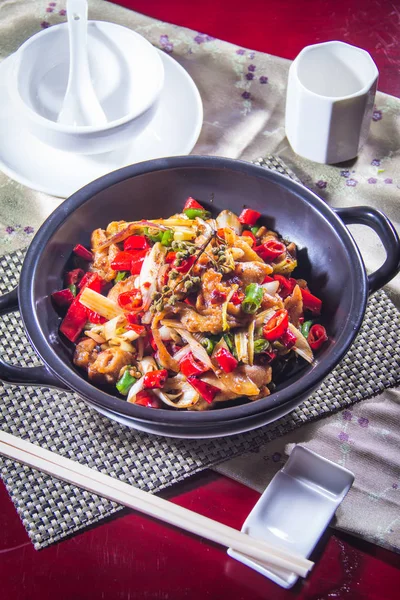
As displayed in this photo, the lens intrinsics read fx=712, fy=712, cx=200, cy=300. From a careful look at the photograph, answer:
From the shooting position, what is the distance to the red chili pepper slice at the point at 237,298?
185cm

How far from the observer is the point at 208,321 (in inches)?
72.0

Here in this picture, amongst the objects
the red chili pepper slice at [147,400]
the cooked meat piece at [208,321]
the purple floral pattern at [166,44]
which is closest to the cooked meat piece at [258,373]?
the cooked meat piece at [208,321]

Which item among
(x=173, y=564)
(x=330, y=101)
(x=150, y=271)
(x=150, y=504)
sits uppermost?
(x=330, y=101)

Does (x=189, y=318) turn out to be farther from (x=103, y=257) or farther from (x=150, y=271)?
(x=103, y=257)

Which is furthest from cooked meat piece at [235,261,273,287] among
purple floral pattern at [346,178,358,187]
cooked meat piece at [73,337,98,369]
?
purple floral pattern at [346,178,358,187]

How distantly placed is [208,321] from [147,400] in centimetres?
25

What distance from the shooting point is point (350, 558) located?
76.5 inches

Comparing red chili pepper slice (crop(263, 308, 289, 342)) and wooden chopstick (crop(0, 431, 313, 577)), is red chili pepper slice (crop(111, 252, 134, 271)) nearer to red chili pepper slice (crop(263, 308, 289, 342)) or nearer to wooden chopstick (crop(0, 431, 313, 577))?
red chili pepper slice (crop(263, 308, 289, 342))

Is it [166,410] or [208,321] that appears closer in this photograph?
[166,410]

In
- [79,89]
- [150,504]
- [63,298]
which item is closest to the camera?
[150,504]

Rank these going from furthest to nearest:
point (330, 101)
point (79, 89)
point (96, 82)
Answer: point (96, 82) < point (79, 89) < point (330, 101)

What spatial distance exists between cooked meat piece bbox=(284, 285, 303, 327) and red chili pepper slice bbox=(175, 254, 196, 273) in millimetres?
280

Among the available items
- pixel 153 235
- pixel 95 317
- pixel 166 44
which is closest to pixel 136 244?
pixel 153 235

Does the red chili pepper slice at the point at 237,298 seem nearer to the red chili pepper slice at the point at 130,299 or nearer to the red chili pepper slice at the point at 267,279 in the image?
the red chili pepper slice at the point at 267,279
